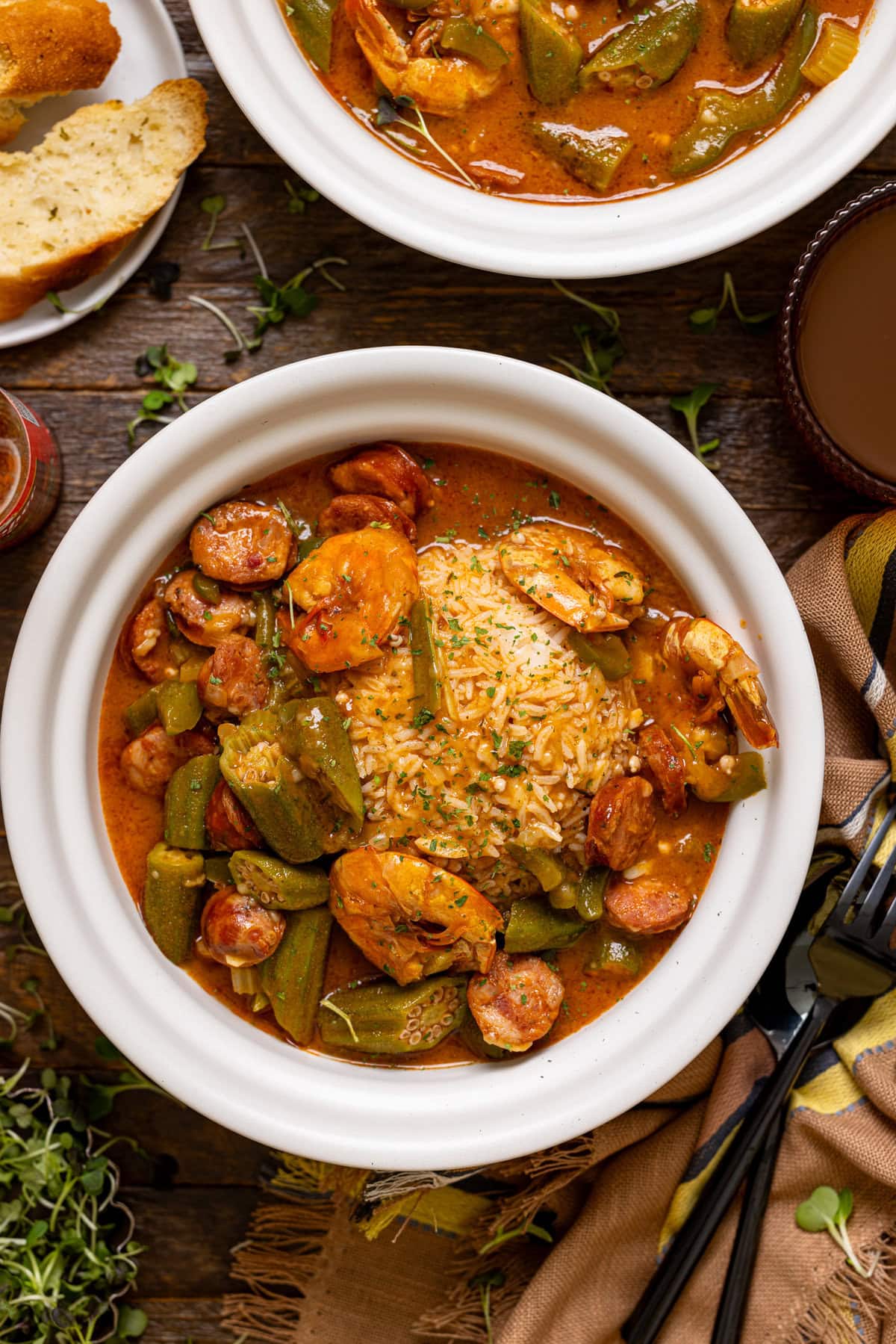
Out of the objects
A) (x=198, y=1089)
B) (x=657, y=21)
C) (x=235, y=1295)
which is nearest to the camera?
(x=198, y=1089)

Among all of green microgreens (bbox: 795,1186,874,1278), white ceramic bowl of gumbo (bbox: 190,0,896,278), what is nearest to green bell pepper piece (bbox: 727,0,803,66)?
white ceramic bowl of gumbo (bbox: 190,0,896,278)

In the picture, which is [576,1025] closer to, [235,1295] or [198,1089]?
→ [198,1089]

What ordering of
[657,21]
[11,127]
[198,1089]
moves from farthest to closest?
[11,127] → [657,21] → [198,1089]

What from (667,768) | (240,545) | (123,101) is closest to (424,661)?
(240,545)

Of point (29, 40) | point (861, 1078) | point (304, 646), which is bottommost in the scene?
point (861, 1078)

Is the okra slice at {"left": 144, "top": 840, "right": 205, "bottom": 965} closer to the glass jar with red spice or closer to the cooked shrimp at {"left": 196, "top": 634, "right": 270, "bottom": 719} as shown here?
the cooked shrimp at {"left": 196, "top": 634, "right": 270, "bottom": 719}

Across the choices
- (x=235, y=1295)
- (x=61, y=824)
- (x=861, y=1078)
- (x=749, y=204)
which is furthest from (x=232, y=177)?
(x=235, y=1295)

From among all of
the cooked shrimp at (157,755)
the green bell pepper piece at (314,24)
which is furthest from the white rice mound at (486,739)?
the green bell pepper piece at (314,24)

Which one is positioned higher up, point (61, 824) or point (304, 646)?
point (304, 646)
